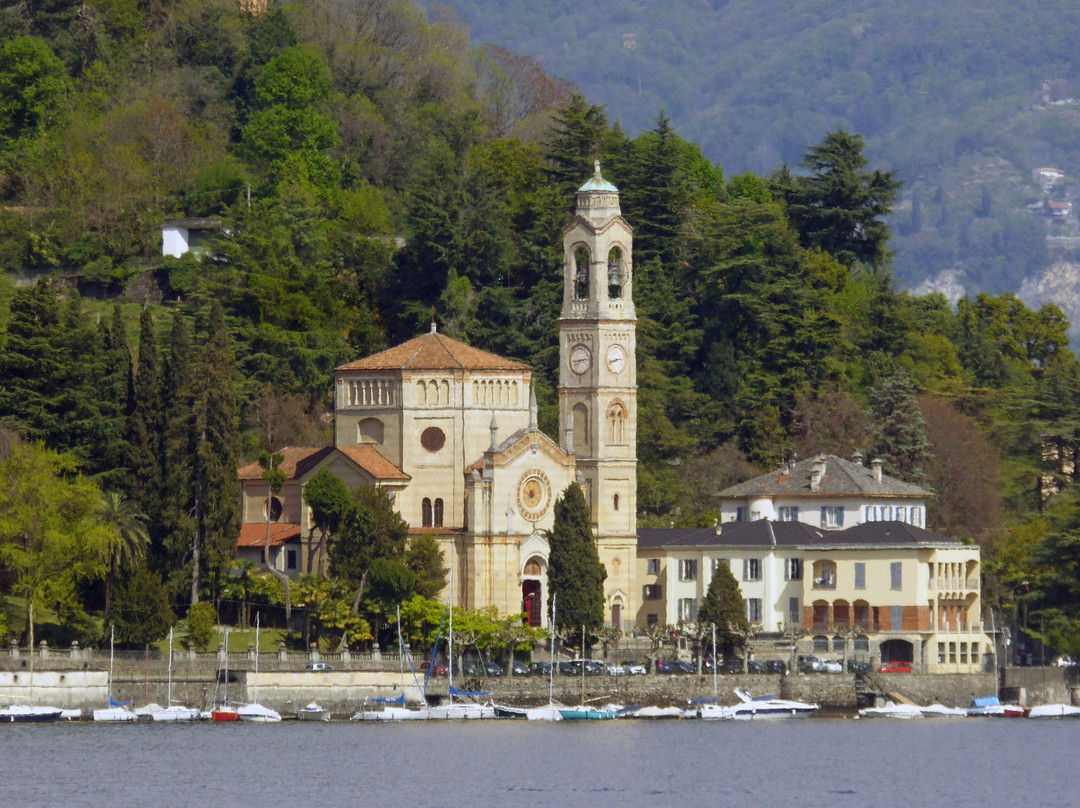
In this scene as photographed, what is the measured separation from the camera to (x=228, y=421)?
314ft

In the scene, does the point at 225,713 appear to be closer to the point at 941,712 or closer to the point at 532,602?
the point at 532,602

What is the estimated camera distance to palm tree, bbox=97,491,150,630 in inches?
3597

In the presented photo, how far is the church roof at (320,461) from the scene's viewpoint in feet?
328

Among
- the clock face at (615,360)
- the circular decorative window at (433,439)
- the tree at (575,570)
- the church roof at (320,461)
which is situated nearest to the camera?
the tree at (575,570)

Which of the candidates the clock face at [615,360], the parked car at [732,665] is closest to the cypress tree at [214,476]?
the clock face at [615,360]

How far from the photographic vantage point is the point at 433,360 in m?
102

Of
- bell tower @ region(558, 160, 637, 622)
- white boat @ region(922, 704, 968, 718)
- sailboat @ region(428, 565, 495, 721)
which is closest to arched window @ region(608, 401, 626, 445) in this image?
bell tower @ region(558, 160, 637, 622)

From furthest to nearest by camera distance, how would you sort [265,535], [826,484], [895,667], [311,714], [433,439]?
[826,484] → [433,439] → [265,535] → [895,667] → [311,714]

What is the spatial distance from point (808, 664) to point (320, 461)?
21332 mm

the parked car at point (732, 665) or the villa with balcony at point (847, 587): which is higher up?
the villa with balcony at point (847, 587)

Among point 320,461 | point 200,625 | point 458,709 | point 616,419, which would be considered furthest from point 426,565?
point 616,419

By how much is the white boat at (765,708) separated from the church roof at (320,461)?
16833 mm

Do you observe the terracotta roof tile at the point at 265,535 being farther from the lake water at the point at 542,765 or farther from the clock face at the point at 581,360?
the lake water at the point at 542,765

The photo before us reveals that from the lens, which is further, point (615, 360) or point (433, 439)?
point (615, 360)
